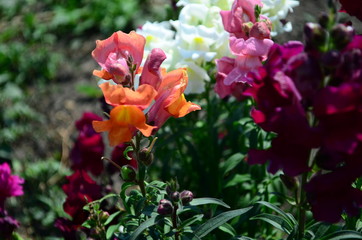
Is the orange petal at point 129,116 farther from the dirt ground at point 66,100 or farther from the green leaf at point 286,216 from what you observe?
the dirt ground at point 66,100

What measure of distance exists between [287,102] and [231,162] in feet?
3.72

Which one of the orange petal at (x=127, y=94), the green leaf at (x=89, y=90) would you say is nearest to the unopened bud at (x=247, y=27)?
the orange petal at (x=127, y=94)

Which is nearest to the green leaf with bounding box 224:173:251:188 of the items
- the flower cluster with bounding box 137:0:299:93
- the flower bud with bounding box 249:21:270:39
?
the flower cluster with bounding box 137:0:299:93

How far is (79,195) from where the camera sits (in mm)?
2365

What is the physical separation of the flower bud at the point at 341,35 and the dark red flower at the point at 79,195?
129 cm

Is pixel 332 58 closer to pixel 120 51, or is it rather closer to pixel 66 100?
pixel 120 51

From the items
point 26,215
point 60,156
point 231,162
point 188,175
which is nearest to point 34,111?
point 60,156

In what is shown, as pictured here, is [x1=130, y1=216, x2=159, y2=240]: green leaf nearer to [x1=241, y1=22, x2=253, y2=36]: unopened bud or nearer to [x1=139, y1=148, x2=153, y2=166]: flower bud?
[x1=139, y1=148, x2=153, y2=166]: flower bud

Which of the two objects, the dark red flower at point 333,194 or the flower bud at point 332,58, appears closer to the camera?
the flower bud at point 332,58

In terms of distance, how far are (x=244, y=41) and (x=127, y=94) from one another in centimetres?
57

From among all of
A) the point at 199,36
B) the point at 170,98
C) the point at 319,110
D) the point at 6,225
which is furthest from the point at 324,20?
the point at 6,225

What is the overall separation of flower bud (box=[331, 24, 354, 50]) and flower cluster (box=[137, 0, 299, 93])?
91cm

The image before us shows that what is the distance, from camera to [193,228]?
73.3 inches

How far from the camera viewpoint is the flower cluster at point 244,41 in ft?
6.60
